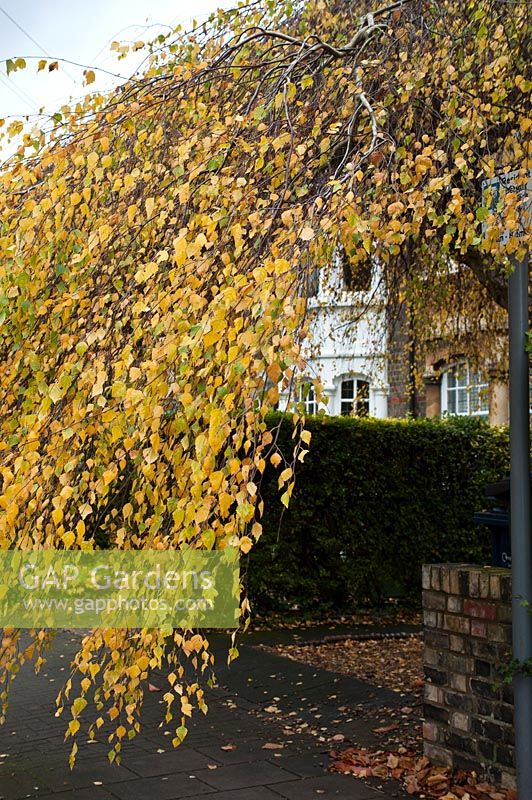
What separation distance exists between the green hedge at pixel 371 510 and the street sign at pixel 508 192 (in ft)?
16.3

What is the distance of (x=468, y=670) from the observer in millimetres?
4379

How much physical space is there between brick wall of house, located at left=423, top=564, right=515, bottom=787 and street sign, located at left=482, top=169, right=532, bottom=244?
160cm

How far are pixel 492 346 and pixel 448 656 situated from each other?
558cm

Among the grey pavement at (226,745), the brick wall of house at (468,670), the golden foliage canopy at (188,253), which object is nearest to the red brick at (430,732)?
the brick wall of house at (468,670)

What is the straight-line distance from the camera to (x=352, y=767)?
180 inches

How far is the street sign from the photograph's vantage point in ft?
13.2

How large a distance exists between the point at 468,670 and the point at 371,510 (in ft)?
17.3

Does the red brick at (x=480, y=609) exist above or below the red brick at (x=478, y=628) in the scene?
above

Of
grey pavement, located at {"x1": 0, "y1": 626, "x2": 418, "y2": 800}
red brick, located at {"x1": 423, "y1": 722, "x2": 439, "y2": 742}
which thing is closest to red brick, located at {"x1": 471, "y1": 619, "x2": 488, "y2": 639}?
red brick, located at {"x1": 423, "y1": 722, "x2": 439, "y2": 742}

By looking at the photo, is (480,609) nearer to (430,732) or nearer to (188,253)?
(430,732)

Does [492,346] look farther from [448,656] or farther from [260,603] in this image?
[448,656]

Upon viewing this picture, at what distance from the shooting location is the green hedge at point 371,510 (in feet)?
30.1

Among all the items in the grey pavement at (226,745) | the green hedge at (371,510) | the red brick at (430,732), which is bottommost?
the grey pavement at (226,745)

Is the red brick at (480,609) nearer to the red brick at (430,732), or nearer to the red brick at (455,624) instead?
the red brick at (455,624)
